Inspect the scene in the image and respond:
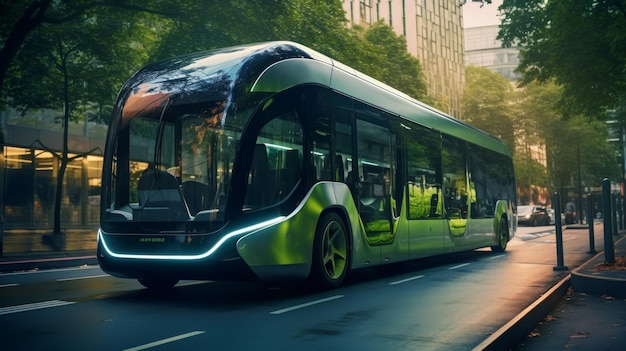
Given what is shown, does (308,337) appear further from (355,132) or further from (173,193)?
(355,132)

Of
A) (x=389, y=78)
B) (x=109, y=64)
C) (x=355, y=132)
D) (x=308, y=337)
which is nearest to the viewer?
(x=308, y=337)

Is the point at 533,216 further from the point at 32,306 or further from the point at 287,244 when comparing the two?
the point at 32,306

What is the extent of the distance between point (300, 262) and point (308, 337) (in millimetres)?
2655

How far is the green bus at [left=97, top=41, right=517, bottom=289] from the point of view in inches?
314

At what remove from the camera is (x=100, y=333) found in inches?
239

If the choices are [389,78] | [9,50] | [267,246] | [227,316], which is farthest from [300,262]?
[389,78]

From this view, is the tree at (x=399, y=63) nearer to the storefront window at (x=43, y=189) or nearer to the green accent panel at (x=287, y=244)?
the storefront window at (x=43, y=189)

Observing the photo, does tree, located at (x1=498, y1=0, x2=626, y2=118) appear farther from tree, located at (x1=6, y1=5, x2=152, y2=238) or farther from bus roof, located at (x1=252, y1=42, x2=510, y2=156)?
tree, located at (x1=6, y1=5, x2=152, y2=238)

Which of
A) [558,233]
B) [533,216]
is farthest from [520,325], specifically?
[533,216]

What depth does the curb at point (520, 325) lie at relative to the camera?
5214mm

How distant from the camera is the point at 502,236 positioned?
1927 centimetres

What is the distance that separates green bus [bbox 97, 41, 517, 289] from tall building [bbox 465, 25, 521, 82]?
116194 mm

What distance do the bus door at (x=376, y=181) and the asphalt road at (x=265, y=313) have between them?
2.88 feet

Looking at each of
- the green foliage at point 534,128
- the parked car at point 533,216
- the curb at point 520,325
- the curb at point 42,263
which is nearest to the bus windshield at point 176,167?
the curb at point 520,325
